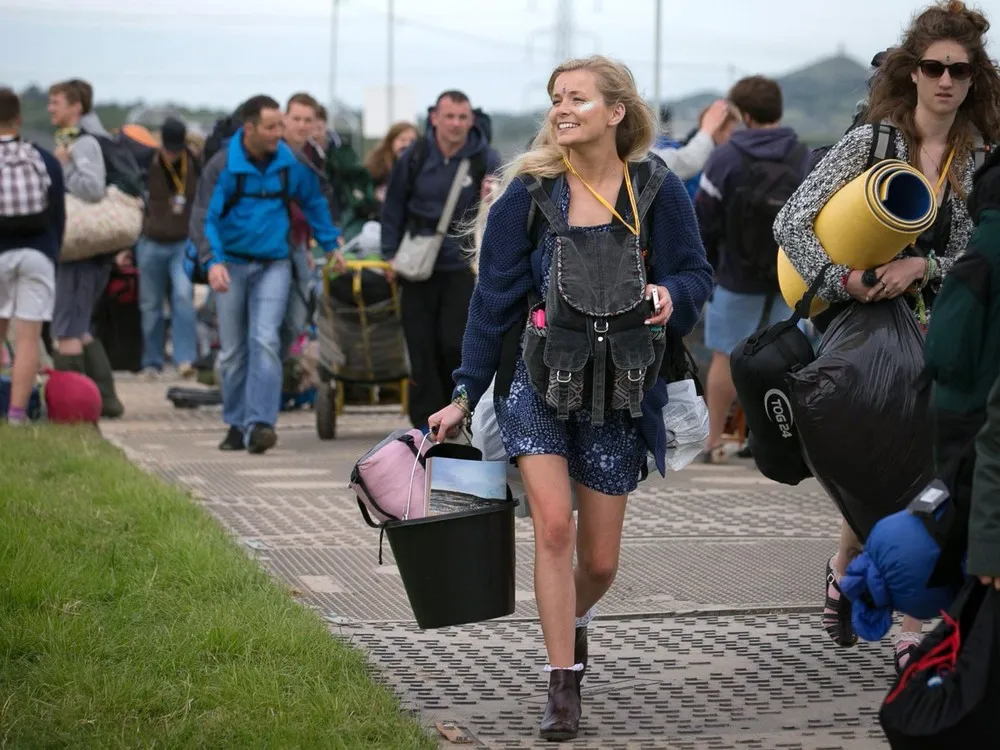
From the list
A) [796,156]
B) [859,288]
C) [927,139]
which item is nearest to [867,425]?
[859,288]

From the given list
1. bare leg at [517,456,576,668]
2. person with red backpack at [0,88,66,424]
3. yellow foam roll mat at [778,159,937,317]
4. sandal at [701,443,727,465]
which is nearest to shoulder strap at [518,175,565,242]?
bare leg at [517,456,576,668]

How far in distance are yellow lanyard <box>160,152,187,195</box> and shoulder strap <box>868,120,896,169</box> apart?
1102cm

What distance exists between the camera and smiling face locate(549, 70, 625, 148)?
16.9ft

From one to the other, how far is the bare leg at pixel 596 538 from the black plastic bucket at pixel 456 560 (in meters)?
0.29

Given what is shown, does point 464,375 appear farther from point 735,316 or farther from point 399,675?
point 735,316

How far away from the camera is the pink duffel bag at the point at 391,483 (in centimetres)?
499

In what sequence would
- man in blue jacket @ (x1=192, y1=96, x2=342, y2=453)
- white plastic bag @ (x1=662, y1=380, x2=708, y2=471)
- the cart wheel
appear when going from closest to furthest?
white plastic bag @ (x1=662, y1=380, x2=708, y2=471) → man in blue jacket @ (x1=192, y1=96, x2=342, y2=453) → the cart wheel

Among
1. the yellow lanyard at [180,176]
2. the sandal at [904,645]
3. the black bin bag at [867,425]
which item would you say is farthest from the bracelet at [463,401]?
the yellow lanyard at [180,176]

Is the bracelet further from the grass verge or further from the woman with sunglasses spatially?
the woman with sunglasses

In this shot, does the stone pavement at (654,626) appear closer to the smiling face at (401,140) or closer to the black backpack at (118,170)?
the black backpack at (118,170)

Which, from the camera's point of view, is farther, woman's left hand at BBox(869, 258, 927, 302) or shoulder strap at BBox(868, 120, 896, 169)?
shoulder strap at BBox(868, 120, 896, 169)

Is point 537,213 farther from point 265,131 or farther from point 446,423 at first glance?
point 265,131

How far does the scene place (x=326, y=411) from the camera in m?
12.0

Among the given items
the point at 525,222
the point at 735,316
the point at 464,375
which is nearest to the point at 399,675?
the point at 464,375
